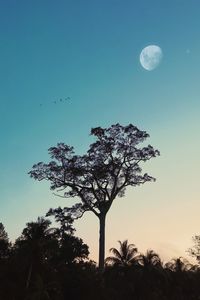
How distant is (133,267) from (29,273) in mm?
19562

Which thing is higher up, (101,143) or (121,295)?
(101,143)

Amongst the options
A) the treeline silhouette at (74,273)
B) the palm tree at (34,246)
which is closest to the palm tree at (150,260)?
the treeline silhouette at (74,273)

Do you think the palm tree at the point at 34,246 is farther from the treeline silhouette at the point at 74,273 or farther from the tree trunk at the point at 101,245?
the tree trunk at the point at 101,245

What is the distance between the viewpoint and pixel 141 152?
55688mm

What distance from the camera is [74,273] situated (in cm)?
4931

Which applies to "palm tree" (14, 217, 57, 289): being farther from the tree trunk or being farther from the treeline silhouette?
the tree trunk

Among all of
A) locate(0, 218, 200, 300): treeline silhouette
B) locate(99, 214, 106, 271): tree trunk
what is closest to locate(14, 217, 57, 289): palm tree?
locate(0, 218, 200, 300): treeline silhouette

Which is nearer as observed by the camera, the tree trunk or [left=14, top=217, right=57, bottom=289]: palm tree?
[left=14, top=217, right=57, bottom=289]: palm tree

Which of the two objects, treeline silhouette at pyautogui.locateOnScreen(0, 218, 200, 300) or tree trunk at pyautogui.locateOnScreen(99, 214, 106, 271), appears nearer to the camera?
treeline silhouette at pyautogui.locateOnScreen(0, 218, 200, 300)

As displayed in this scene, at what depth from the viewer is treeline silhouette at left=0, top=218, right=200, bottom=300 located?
4325 centimetres

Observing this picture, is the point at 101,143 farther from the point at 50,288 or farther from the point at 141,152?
the point at 50,288

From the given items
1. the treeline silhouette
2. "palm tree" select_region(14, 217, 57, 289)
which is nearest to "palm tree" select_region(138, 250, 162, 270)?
the treeline silhouette

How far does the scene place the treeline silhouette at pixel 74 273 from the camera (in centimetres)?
4325

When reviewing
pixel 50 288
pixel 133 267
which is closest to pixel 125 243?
pixel 133 267
